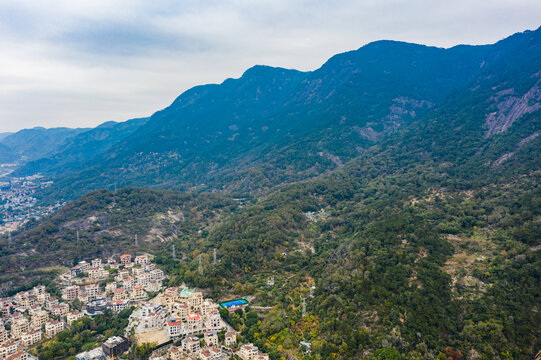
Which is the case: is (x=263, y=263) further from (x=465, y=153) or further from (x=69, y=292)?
(x=465, y=153)

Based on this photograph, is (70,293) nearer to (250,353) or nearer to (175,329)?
(175,329)

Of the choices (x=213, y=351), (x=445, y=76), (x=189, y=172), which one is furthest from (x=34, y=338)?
(x=445, y=76)

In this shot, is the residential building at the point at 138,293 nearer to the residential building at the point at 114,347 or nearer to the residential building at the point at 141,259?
the residential building at the point at 141,259

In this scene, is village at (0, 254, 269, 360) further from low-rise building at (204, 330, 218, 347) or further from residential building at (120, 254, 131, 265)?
residential building at (120, 254, 131, 265)

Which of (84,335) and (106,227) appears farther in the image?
(106,227)

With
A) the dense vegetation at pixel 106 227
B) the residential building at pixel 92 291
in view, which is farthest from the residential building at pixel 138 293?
the dense vegetation at pixel 106 227

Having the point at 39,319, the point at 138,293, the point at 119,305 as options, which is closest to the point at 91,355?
the point at 119,305

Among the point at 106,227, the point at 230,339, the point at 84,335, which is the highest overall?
the point at 106,227
